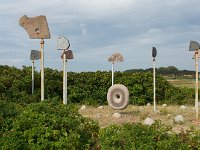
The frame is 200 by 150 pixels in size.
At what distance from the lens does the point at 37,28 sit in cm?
1164

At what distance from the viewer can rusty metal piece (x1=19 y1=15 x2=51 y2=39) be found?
450 inches

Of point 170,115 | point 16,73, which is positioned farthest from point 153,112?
point 16,73

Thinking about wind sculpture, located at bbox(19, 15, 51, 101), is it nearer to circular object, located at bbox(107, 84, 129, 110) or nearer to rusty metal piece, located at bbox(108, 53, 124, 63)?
circular object, located at bbox(107, 84, 129, 110)

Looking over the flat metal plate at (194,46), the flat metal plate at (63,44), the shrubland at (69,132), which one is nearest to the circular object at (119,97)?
the flat metal plate at (194,46)

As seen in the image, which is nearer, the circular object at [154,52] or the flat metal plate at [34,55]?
the circular object at [154,52]

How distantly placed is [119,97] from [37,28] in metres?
4.52

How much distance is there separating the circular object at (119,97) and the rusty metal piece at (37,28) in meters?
4.44

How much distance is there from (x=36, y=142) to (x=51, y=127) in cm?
32

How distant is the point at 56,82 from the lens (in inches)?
751

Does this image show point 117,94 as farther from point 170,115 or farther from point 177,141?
point 177,141

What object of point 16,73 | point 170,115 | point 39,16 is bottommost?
point 170,115

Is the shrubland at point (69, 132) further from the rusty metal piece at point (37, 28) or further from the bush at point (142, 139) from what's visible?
the rusty metal piece at point (37, 28)

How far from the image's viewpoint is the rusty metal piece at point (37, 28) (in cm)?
1144

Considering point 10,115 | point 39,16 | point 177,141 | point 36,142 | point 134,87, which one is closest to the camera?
point 177,141
